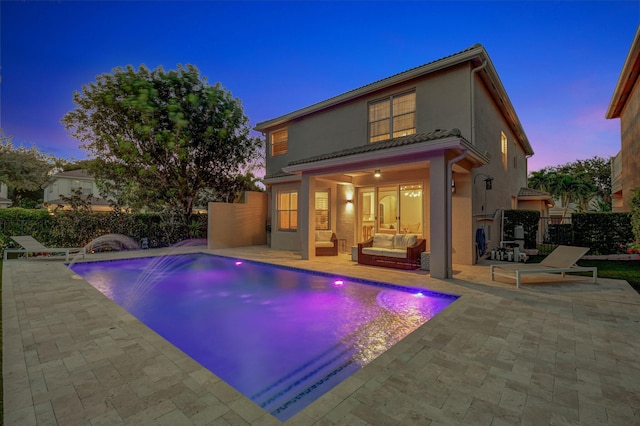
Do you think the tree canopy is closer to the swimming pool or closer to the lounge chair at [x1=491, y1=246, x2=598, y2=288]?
the lounge chair at [x1=491, y1=246, x2=598, y2=288]

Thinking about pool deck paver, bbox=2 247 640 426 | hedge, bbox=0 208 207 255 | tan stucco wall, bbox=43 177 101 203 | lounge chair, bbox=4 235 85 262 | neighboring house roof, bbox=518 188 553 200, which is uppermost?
tan stucco wall, bbox=43 177 101 203

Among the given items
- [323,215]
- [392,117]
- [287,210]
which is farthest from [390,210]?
[287,210]

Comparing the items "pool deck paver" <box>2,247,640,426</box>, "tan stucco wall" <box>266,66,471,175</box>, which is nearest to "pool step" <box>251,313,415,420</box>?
"pool deck paver" <box>2,247,640,426</box>

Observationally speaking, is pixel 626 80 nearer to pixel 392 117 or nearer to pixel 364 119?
pixel 392 117

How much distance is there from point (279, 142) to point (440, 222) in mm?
10975

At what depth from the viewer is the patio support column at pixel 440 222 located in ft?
23.9

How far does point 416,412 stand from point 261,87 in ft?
94.5

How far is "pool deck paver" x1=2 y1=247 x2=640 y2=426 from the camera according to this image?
221cm

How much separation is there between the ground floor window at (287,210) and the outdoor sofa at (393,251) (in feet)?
18.1

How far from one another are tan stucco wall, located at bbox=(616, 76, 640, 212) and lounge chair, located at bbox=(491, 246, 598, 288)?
5884 mm

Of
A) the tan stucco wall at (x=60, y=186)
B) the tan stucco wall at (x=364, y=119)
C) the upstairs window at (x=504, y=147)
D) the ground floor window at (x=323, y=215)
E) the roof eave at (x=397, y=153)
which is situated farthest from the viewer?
the tan stucco wall at (x=60, y=186)

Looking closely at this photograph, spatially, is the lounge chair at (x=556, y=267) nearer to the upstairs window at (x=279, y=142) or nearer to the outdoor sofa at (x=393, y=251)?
the outdoor sofa at (x=393, y=251)

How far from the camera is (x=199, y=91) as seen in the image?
16297mm

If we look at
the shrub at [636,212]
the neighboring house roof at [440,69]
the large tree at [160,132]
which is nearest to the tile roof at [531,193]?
the neighboring house roof at [440,69]
